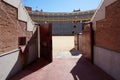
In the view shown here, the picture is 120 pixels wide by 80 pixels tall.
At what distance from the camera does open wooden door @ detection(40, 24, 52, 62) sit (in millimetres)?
8648

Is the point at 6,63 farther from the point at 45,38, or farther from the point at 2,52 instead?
the point at 45,38

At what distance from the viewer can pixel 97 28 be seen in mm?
7145

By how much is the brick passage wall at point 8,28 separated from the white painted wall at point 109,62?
3861 mm

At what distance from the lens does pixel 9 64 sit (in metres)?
5.14

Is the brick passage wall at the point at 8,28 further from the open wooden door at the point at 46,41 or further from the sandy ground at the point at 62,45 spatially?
the sandy ground at the point at 62,45

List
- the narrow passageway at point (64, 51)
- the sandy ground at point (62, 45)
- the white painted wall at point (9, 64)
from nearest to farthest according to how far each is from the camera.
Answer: the white painted wall at point (9, 64) → the narrow passageway at point (64, 51) → the sandy ground at point (62, 45)

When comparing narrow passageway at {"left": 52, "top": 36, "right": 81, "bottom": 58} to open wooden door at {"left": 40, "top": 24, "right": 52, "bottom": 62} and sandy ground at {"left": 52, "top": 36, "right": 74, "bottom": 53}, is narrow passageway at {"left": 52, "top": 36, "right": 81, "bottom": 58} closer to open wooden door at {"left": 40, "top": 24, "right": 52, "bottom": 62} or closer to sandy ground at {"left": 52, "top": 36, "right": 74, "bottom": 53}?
sandy ground at {"left": 52, "top": 36, "right": 74, "bottom": 53}

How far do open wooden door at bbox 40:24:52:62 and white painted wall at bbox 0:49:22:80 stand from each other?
266 centimetres

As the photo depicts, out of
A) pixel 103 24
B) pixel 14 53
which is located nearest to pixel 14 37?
pixel 14 53

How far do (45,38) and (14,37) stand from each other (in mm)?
3469

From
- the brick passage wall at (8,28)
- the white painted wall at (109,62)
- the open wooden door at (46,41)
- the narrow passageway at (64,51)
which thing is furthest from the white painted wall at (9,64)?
the narrow passageway at (64,51)

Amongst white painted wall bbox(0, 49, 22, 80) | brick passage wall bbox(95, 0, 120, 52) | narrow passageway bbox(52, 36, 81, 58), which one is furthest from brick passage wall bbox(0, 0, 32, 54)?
narrow passageway bbox(52, 36, 81, 58)

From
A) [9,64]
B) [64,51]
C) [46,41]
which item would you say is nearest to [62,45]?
[64,51]

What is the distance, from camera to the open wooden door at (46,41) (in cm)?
865
